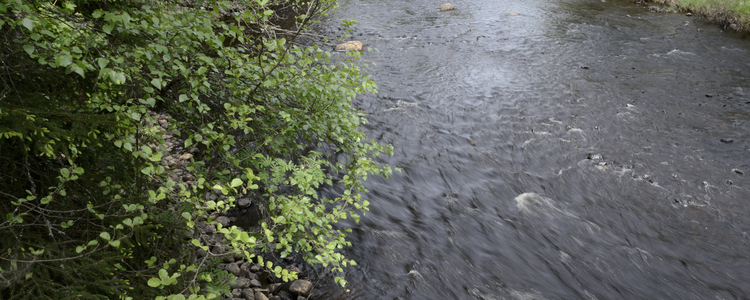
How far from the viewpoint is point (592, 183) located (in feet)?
28.4

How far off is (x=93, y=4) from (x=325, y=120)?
252cm

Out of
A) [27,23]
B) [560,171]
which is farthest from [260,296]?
[560,171]

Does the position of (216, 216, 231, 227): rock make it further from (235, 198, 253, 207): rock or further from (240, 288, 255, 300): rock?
(240, 288, 255, 300): rock

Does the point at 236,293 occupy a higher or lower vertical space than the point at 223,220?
higher

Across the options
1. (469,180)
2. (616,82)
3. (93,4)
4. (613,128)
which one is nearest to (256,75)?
(93,4)

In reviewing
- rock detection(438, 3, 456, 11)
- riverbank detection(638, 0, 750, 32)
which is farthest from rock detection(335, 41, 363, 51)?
riverbank detection(638, 0, 750, 32)

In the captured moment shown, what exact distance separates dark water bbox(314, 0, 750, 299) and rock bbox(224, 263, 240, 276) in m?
1.25

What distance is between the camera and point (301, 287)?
5.46 meters

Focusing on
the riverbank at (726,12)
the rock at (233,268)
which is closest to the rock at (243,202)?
the rock at (233,268)

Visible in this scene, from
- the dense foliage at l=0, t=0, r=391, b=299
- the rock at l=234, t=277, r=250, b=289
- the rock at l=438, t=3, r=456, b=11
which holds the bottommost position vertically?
the rock at l=234, t=277, r=250, b=289

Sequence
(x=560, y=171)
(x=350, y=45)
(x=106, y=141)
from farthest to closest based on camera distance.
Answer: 1. (x=350, y=45)
2. (x=560, y=171)
3. (x=106, y=141)

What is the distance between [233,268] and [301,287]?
3.17ft

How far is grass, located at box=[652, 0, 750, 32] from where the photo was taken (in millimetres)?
17688

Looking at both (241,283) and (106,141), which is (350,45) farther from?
(106,141)
